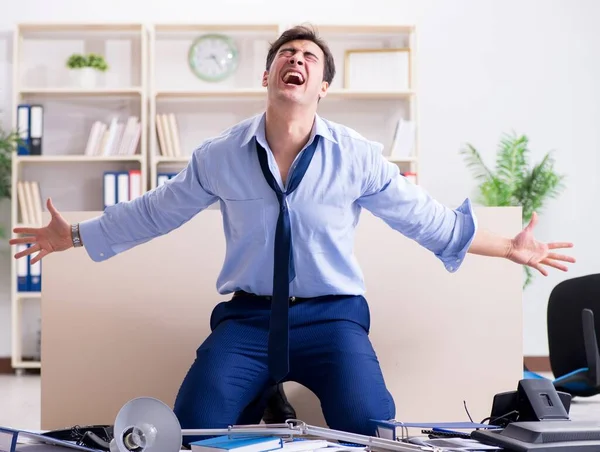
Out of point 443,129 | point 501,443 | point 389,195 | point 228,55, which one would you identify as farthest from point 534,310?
point 501,443

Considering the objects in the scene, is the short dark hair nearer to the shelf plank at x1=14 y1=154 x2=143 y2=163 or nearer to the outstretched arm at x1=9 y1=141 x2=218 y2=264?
the outstretched arm at x1=9 y1=141 x2=218 y2=264

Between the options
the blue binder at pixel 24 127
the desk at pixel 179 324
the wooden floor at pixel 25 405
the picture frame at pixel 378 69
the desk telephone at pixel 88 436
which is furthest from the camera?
the picture frame at pixel 378 69

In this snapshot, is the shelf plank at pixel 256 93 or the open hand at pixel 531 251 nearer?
the open hand at pixel 531 251

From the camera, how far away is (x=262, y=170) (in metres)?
2.18

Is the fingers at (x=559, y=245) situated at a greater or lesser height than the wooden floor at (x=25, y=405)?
greater

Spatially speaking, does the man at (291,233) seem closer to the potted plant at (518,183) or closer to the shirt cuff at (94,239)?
the shirt cuff at (94,239)

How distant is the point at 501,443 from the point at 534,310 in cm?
435

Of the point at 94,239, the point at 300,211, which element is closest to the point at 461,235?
the point at 300,211

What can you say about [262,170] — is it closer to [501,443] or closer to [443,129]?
[501,443]

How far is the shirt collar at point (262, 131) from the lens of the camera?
2203 mm

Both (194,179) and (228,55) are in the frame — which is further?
(228,55)

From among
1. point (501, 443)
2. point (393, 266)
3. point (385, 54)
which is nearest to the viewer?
point (501, 443)

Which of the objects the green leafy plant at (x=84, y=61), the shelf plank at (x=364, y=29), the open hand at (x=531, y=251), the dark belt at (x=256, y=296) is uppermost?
the shelf plank at (x=364, y=29)

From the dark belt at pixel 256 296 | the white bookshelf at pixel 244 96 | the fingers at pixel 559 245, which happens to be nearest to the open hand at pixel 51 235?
the dark belt at pixel 256 296
